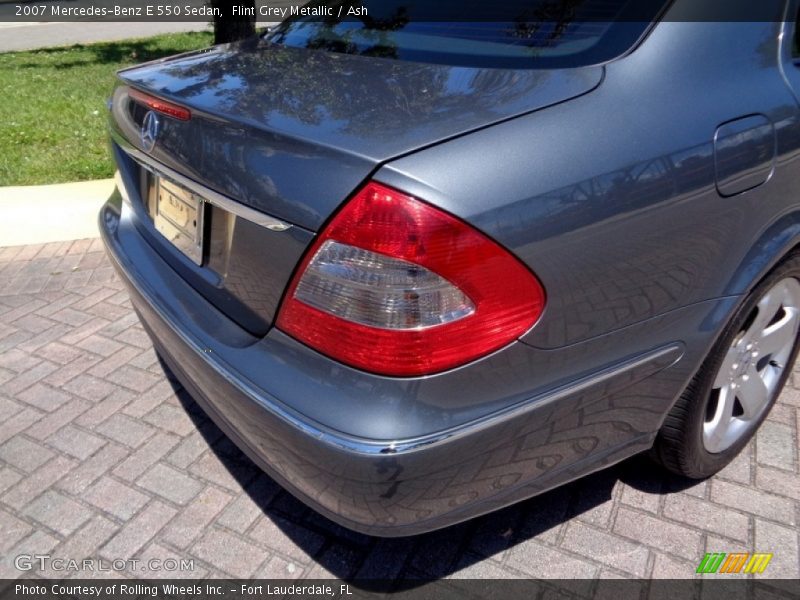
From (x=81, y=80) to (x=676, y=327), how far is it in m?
8.90

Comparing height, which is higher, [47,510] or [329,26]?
[329,26]

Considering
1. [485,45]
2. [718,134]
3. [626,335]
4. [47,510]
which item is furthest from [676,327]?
[47,510]

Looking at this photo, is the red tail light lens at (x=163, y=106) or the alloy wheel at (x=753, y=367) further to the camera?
the alloy wheel at (x=753, y=367)

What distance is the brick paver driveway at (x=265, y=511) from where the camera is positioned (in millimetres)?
2127

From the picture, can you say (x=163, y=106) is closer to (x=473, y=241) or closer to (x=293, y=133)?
(x=293, y=133)

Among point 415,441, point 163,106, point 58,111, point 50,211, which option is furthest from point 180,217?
point 58,111

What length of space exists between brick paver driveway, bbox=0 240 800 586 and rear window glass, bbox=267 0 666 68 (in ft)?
4.55

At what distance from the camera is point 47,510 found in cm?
233

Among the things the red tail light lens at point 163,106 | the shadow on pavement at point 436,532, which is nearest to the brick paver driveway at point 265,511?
the shadow on pavement at point 436,532

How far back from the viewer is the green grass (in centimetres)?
554

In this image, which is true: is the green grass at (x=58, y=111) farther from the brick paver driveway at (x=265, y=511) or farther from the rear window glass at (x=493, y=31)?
the rear window glass at (x=493, y=31)

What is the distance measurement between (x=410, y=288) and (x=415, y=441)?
0.33 meters

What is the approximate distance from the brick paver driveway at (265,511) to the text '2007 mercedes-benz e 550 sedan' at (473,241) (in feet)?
0.97

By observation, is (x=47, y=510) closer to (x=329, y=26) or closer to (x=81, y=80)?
(x=329, y=26)
